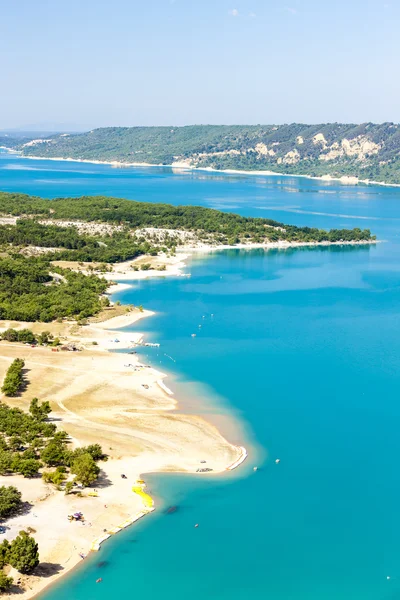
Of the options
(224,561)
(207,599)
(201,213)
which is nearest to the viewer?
(207,599)

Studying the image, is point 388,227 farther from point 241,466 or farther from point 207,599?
point 207,599

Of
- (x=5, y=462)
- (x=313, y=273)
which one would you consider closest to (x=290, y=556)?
(x=5, y=462)

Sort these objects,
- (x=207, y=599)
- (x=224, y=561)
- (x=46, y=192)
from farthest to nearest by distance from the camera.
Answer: (x=46, y=192) → (x=224, y=561) → (x=207, y=599)

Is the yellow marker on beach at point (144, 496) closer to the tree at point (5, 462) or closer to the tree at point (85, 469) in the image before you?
the tree at point (85, 469)

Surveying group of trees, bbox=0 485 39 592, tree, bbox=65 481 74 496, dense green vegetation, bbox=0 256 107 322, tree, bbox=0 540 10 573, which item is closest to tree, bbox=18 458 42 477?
tree, bbox=65 481 74 496

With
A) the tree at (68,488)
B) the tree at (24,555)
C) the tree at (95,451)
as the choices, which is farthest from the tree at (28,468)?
the tree at (24,555)

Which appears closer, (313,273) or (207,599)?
(207,599)

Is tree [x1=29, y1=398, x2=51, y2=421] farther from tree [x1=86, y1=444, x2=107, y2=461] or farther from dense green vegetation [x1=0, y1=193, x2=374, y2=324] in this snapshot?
dense green vegetation [x1=0, y1=193, x2=374, y2=324]
